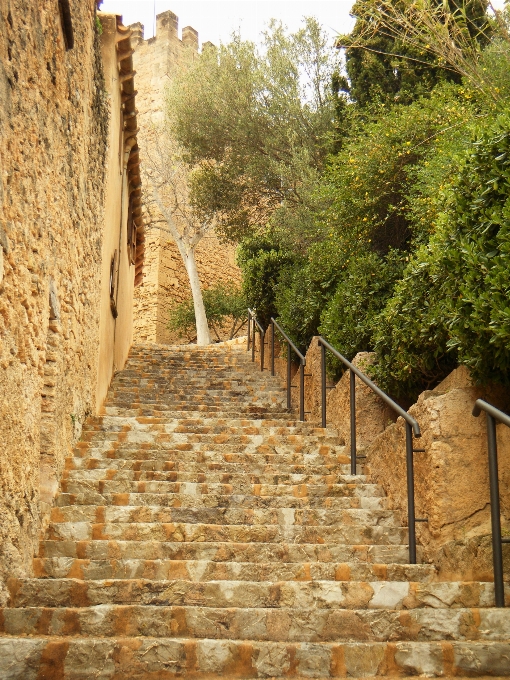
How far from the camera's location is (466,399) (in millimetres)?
4715

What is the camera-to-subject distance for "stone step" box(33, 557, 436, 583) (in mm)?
4316

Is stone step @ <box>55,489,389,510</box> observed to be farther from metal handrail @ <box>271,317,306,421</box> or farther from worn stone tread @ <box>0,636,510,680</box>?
metal handrail @ <box>271,317,306,421</box>

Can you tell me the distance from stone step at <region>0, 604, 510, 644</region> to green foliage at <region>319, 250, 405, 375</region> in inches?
164

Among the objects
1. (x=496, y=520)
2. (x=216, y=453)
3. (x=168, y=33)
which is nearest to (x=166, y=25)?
(x=168, y=33)

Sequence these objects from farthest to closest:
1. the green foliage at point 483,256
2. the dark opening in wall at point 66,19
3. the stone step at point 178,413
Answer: the stone step at point 178,413 → the dark opening in wall at point 66,19 → the green foliage at point 483,256

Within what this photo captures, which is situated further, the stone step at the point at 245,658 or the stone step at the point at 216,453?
the stone step at the point at 216,453

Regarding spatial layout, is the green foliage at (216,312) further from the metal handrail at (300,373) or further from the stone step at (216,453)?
the stone step at (216,453)

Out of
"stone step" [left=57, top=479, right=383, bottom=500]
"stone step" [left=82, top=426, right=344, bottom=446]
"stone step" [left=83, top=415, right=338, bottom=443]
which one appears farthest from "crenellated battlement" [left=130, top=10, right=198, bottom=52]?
"stone step" [left=57, top=479, right=383, bottom=500]

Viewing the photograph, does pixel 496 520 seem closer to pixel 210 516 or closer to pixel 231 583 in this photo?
pixel 231 583

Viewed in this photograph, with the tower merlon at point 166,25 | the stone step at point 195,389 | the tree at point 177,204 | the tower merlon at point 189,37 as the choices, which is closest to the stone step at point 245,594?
the stone step at point 195,389

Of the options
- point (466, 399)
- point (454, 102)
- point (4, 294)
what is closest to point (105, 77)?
point (454, 102)

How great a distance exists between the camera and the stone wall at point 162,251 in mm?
22312

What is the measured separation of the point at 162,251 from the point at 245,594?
19.7 m

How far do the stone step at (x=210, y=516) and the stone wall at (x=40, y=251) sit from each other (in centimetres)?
29
